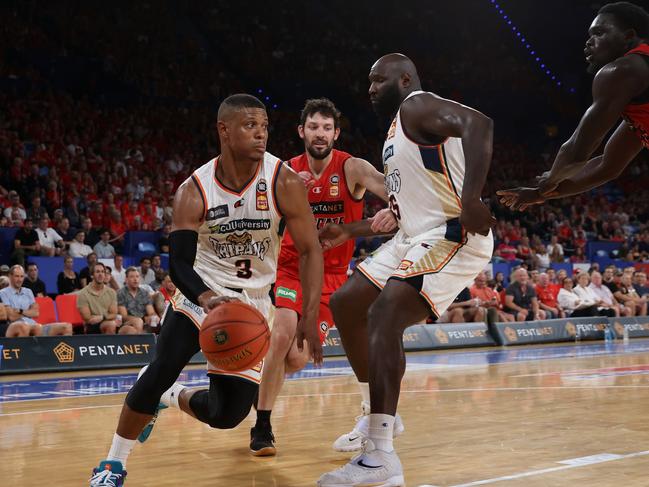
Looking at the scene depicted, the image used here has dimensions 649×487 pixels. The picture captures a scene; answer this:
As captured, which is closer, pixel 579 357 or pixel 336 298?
pixel 336 298

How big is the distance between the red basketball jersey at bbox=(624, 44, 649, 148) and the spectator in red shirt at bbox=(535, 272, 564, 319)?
12888 mm

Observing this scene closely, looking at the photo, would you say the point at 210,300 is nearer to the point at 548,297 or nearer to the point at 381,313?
the point at 381,313

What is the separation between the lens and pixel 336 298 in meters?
4.98

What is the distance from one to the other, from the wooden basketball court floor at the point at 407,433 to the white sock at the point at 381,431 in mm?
268

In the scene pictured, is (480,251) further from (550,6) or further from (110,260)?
(550,6)

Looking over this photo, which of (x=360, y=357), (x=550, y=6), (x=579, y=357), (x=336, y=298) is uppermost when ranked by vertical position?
(x=550, y=6)

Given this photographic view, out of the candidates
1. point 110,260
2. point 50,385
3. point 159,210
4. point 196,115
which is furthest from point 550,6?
point 50,385

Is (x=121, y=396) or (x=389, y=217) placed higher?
(x=389, y=217)

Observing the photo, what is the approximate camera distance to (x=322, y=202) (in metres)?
6.47

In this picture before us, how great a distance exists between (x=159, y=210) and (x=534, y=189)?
446 inches

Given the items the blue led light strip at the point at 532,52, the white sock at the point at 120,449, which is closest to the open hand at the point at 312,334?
the white sock at the point at 120,449

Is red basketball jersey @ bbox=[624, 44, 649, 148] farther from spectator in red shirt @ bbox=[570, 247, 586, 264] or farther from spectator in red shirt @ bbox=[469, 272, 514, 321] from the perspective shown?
spectator in red shirt @ bbox=[570, 247, 586, 264]

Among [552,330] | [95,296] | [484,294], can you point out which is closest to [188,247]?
[95,296]

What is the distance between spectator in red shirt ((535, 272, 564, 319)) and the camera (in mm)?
16844
